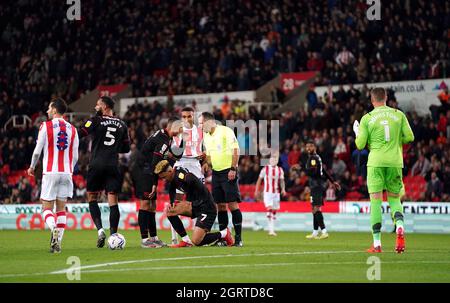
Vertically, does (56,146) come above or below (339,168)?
above

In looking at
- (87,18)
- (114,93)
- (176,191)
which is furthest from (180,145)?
(87,18)

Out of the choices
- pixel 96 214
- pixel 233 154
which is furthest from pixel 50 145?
pixel 233 154

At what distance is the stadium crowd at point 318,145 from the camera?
2684 cm

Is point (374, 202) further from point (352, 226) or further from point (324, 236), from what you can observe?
point (352, 226)

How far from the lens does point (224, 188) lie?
16.8 meters

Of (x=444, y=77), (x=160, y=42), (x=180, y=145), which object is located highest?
(x=160, y=42)

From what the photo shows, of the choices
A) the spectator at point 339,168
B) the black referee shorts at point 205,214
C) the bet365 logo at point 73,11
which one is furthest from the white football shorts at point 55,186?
the bet365 logo at point 73,11

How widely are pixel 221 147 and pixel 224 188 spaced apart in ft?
2.66

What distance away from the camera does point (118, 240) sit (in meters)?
15.0

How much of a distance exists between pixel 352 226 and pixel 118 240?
40.0ft

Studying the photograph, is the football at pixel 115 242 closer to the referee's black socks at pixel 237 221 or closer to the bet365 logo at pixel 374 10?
the referee's black socks at pixel 237 221

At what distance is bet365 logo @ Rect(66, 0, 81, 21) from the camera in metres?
38.4

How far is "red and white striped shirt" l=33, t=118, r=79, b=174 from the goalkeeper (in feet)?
15.7

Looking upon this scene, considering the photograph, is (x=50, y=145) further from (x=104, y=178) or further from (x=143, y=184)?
(x=143, y=184)
